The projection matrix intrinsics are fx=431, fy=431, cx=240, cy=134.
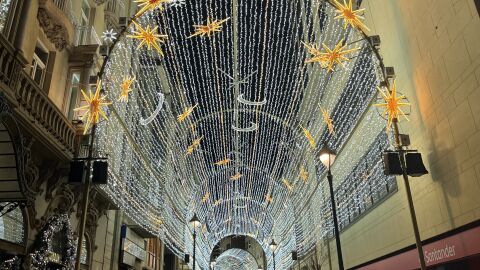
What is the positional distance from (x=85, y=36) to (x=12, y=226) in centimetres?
859

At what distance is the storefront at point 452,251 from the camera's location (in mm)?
8227

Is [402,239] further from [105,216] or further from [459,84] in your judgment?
[105,216]

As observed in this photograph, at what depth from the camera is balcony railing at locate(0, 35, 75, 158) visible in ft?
29.2

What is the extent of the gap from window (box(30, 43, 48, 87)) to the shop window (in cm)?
431

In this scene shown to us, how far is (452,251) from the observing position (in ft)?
29.6

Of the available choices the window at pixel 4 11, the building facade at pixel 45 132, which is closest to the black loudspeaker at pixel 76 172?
the building facade at pixel 45 132

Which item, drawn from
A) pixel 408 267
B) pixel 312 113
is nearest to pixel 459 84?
pixel 408 267

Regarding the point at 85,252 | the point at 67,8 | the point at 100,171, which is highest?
the point at 67,8

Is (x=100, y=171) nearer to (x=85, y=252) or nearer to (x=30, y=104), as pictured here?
(x=30, y=104)

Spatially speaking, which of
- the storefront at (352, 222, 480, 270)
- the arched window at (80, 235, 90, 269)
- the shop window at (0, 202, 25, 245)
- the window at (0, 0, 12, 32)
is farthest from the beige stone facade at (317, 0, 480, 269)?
the arched window at (80, 235, 90, 269)

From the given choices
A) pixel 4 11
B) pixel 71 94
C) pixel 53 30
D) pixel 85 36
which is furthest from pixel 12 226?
pixel 85 36

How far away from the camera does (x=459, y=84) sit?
8.77 meters

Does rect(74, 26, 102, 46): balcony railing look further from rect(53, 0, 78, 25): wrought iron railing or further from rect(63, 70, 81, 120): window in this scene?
rect(63, 70, 81, 120): window

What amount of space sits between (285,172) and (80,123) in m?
18.1
